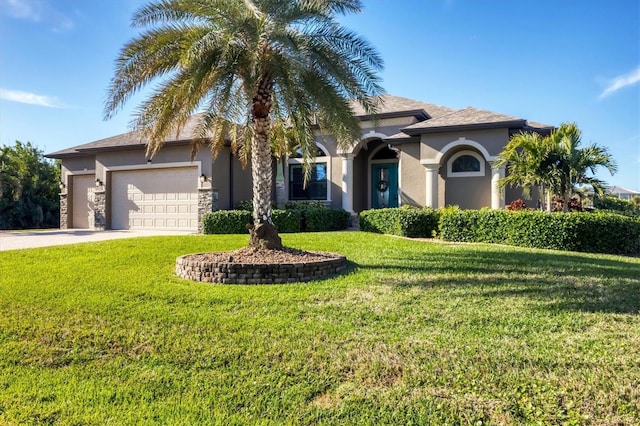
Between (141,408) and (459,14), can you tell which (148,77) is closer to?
(141,408)

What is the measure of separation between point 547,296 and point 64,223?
75.2 feet

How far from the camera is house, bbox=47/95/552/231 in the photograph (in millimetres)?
15977

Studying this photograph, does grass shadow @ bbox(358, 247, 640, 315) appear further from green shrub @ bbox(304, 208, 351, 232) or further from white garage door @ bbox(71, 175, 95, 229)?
white garage door @ bbox(71, 175, 95, 229)

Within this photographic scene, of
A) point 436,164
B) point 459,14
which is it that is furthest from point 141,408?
point 436,164

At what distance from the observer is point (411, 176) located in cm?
1711

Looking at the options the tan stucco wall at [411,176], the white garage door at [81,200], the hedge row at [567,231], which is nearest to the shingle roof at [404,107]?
the tan stucco wall at [411,176]

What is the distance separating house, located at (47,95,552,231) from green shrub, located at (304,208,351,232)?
1.63 meters

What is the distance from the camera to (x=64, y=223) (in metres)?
21.8

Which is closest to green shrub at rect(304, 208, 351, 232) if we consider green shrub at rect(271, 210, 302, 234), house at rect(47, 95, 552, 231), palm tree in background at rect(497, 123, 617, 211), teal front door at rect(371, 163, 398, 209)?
green shrub at rect(271, 210, 302, 234)

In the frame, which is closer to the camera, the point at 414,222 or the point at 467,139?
the point at 414,222

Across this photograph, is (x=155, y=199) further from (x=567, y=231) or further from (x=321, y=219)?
(x=567, y=231)

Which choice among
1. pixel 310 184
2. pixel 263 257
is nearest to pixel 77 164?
pixel 310 184

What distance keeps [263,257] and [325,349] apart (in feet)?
13.3

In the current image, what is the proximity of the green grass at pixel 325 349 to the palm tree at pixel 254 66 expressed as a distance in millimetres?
3108
